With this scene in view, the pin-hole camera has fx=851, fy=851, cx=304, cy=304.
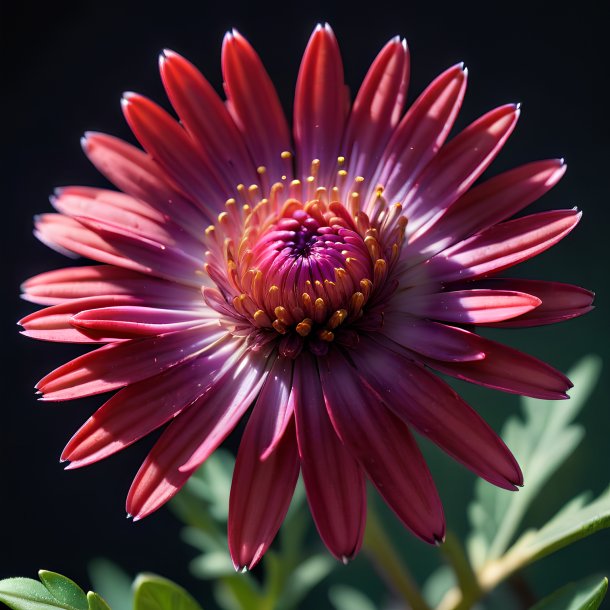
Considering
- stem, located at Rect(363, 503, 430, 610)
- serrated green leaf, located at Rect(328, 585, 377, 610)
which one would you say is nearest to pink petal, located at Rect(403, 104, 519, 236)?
stem, located at Rect(363, 503, 430, 610)

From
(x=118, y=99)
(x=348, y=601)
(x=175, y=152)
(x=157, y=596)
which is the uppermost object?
(x=118, y=99)

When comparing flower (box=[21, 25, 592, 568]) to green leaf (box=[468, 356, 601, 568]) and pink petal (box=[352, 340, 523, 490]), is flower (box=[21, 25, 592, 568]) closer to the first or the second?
pink petal (box=[352, 340, 523, 490])

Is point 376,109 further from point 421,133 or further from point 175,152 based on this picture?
point 175,152

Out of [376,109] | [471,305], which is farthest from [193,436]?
[376,109]

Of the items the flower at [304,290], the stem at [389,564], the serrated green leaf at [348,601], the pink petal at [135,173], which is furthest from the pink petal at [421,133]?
the serrated green leaf at [348,601]

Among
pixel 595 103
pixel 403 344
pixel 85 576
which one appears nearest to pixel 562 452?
pixel 403 344

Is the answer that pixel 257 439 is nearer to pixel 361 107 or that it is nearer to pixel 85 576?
pixel 361 107
